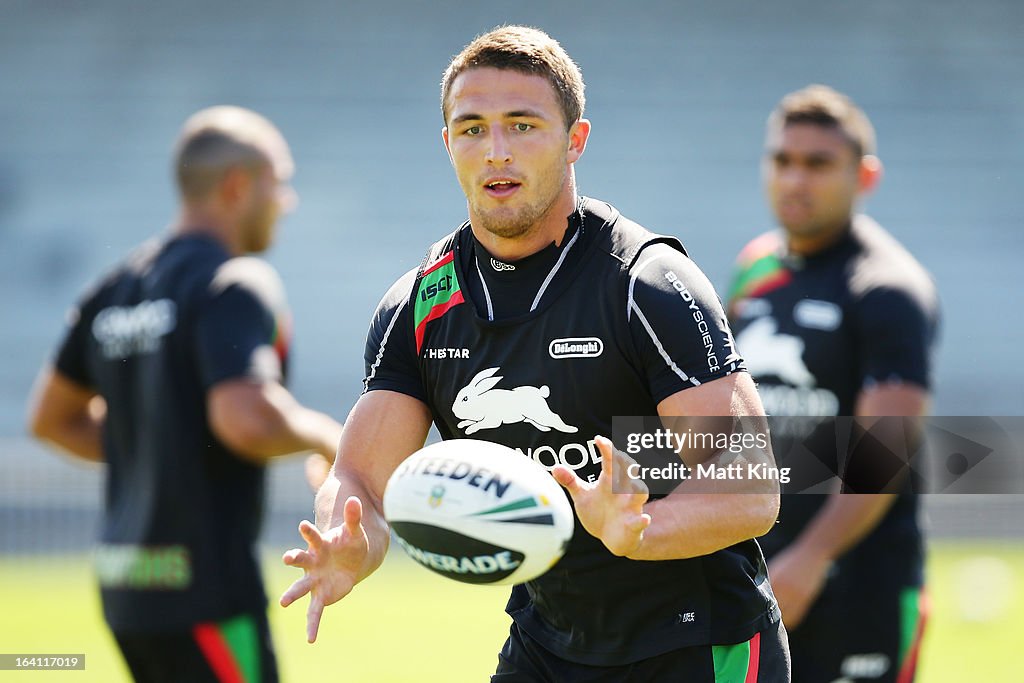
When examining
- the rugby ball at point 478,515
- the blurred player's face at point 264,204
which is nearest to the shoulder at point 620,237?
the rugby ball at point 478,515

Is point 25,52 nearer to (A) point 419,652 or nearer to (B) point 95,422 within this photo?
(A) point 419,652

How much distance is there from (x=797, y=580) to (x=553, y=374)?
2217 millimetres

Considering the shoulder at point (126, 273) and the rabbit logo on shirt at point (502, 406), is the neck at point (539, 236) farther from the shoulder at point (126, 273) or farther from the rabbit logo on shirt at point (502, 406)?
the shoulder at point (126, 273)

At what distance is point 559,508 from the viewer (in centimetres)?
363

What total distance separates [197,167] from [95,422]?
135 cm

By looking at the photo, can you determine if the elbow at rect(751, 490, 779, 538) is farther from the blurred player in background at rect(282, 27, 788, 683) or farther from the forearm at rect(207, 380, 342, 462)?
the forearm at rect(207, 380, 342, 462)

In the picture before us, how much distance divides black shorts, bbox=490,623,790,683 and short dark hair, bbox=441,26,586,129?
5.82 ft

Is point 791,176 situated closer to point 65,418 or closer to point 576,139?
point 576,139

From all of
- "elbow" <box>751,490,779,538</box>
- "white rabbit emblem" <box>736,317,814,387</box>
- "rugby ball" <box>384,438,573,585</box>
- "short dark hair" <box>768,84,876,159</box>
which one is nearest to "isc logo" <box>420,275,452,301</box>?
"rugby ball" <box>384,438,573,585</box>

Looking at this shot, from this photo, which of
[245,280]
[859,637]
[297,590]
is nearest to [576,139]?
[297,590]

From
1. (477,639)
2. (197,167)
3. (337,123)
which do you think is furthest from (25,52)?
(197,167)

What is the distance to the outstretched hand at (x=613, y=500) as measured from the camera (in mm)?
3361

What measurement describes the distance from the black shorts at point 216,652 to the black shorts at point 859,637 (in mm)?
2376

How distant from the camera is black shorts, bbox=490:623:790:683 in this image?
13.2 feet
